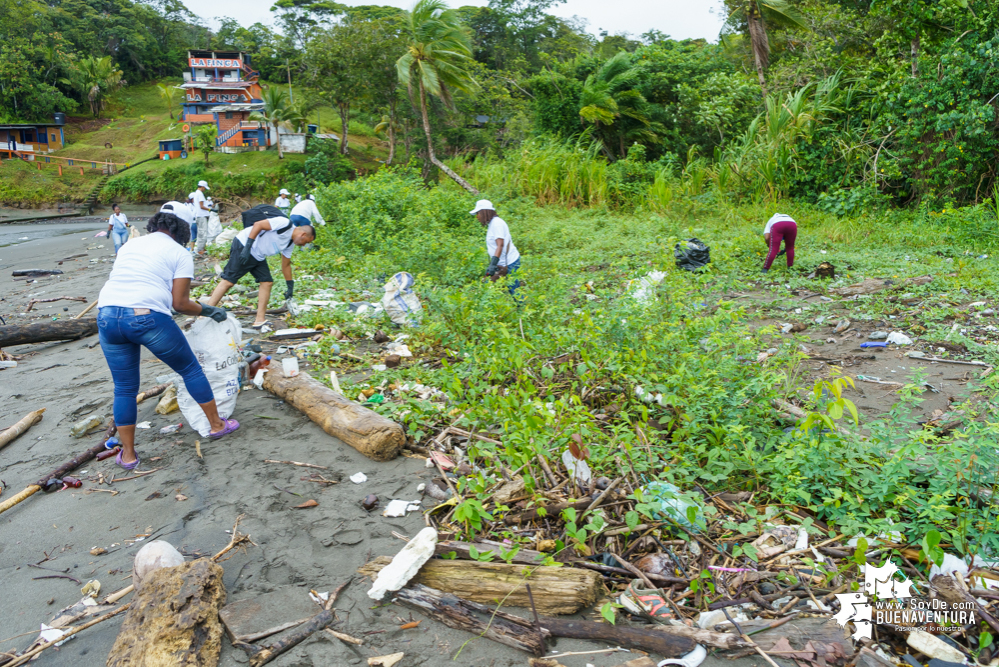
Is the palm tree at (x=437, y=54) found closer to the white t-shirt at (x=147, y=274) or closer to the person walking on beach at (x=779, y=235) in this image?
the person walking on beach at (x=779, y=235)

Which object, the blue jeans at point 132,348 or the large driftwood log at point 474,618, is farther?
the blue jeans at point 132,348

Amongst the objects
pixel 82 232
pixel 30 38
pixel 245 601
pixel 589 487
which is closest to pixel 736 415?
pixel 589 487

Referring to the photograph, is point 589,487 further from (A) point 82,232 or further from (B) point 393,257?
(A) point 82,232

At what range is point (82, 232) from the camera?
77.4ft

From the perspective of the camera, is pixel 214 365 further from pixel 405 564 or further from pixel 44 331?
pixel 44 331

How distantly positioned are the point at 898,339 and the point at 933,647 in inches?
157

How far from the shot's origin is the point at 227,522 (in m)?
3.22

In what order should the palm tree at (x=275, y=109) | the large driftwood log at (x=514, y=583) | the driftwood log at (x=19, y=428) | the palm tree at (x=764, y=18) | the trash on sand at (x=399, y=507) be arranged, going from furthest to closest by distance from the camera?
the palm tree at (x=275, y=109)
the palm tree at (x=764, y=18)
the driftwood log at (x=19, y=428)
the trash on sand at (x=399, y=507)
the large driftwood log at (x=514, y=583)

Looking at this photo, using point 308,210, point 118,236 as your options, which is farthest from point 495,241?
point 118,236

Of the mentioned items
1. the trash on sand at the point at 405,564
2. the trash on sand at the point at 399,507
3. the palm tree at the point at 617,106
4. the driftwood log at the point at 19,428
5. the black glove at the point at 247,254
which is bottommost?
the driftwood log at the point at 19,428

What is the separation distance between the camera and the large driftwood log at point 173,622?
2.26 meters

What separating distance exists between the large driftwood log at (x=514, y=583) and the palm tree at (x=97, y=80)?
175 ft

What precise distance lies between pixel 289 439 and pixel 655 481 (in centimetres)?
248

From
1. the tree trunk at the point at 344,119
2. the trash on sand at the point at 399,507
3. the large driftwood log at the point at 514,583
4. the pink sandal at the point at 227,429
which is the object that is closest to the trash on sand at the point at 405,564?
the large driftwood log at the point at 514,583
